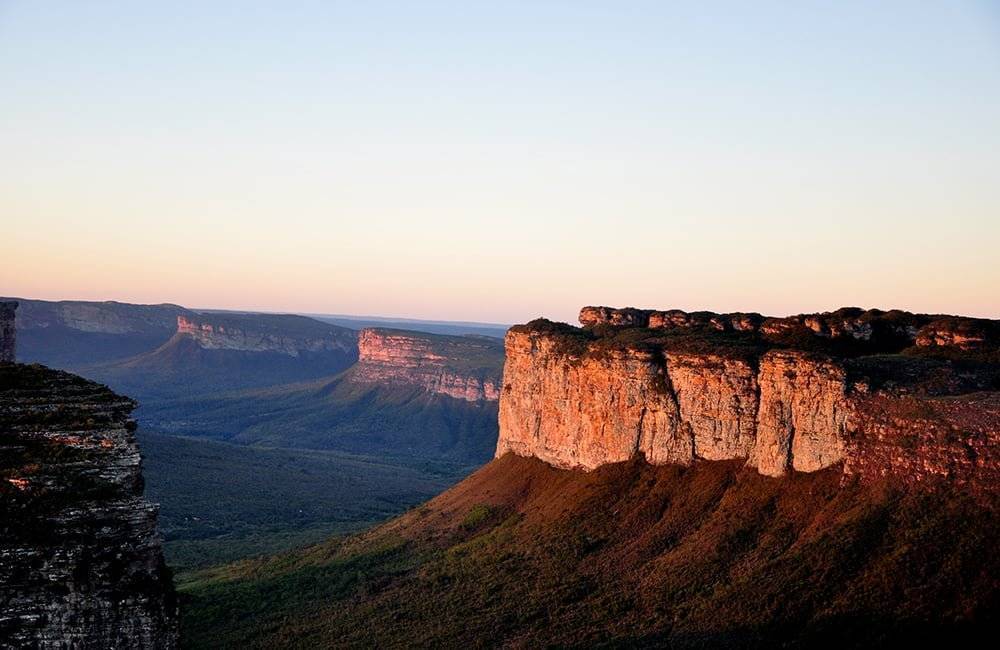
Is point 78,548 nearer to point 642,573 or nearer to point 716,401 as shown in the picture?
point 642,573

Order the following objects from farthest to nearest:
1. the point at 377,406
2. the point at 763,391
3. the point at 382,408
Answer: the point at 377,406 → the point at 382,408 → the point at 763,391

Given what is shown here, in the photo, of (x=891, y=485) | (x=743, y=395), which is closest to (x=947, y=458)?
(x=891, y=485)

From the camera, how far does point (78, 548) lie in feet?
74.3

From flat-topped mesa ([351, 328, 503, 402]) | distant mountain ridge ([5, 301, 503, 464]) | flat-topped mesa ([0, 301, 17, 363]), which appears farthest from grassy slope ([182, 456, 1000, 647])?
flat-topped mesa ([351, 328, 503, 402])

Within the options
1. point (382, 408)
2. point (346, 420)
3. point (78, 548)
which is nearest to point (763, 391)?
point (78, 548)

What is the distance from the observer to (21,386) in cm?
2877

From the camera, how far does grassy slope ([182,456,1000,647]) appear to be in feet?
124

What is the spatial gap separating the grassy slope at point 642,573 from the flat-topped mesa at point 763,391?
4.98 ft

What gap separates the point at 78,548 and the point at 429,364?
15691cm

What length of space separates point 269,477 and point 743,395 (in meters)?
70.6

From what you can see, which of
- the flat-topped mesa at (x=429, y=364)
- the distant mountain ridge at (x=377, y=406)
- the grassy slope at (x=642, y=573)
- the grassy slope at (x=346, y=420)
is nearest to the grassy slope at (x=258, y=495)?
the grassy slope at (x=642, y=573)

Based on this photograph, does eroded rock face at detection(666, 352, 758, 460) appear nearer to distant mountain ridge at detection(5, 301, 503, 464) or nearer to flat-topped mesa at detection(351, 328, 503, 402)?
distant mountain ridge at detection(5, 301, 503, 464)

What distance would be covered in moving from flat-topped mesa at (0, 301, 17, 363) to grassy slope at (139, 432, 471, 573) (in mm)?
25210

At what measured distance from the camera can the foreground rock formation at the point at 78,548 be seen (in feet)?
72.6
